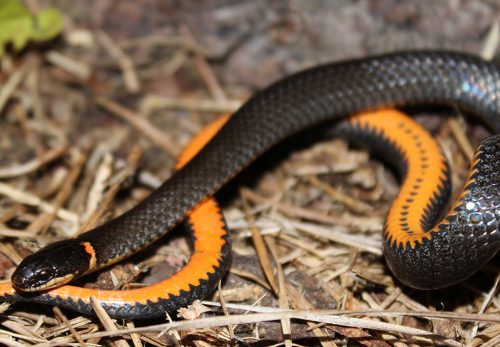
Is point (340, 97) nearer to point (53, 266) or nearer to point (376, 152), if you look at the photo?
point (376, 152)

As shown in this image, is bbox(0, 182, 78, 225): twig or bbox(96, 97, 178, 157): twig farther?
bbox(96, 97, 178, 157): twig

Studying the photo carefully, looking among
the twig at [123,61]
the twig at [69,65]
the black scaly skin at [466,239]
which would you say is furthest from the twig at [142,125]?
the black scaly skin at [466,239]

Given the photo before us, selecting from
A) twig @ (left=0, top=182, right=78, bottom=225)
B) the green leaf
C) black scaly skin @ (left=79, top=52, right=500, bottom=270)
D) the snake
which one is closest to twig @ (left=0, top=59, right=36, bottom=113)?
the green leaf

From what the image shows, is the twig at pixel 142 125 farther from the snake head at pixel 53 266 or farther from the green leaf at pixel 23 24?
the snake head at pixel 53 266

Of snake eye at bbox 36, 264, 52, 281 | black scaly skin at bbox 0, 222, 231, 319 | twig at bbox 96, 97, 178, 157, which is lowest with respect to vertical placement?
black scaly skin at bbox 0, 222, 231, 319

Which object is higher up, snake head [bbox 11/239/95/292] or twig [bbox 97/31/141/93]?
twig [bbox 97/31/141/93]

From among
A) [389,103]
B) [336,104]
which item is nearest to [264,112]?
[336,104]

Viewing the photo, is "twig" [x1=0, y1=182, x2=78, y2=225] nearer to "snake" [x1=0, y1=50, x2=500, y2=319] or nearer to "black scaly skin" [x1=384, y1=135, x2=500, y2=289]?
"snake" [x1=0, y1=50, x2=500, y2=319]

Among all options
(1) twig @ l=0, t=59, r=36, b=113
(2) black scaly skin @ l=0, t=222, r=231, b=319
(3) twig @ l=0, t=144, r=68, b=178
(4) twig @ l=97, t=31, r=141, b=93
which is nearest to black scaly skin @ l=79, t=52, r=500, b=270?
(2) black scaly skin @ l=0, t=222, r=231, b=319

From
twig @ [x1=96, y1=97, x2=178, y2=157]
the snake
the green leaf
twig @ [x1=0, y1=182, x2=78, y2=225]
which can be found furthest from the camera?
the green leaf

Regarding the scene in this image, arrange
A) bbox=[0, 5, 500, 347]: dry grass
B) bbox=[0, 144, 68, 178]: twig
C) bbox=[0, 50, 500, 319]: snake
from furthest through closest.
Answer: bbox=[0, 144, 68, 178]: twig
bbox=[0, 5, 500, 347]: dry grass
bbox=[0, 50, 500, 319]: snake
